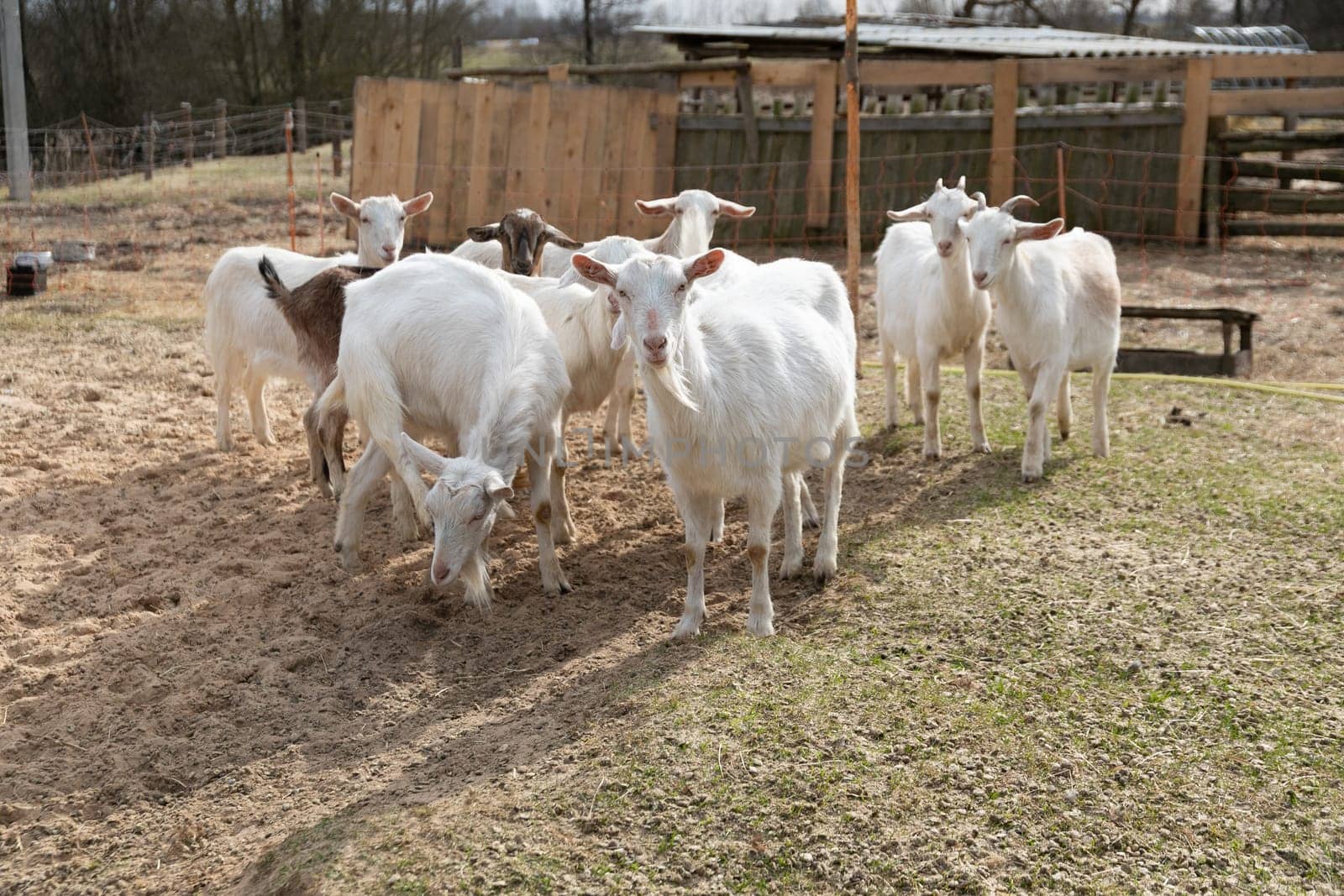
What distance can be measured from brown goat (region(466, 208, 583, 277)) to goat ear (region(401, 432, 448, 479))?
244cm

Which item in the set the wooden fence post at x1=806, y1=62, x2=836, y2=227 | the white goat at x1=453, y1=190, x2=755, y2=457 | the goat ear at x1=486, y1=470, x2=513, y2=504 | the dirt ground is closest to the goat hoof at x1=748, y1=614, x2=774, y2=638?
the dirt ground

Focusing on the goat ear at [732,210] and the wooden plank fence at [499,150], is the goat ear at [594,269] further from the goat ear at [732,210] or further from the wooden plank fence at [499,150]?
the wooden plank fence at [499,150]

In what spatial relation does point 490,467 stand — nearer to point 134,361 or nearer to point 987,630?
point 987,630

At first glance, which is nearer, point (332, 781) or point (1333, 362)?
point (332, 781)

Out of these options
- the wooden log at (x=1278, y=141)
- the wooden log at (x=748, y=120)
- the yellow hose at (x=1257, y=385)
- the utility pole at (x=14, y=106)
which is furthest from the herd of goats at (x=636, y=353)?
the utility pole at (x=14, y=106)

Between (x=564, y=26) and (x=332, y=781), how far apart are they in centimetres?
3419

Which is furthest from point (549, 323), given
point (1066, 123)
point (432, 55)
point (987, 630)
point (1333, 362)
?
point (432, 55)

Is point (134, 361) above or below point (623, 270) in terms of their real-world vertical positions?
below

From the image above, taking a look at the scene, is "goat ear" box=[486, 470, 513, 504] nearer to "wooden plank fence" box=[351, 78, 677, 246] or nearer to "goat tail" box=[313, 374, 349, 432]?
"goat tail" box=[313, 374, 349, 432]

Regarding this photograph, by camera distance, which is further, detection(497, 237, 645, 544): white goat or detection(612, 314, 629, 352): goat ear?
detection(497, 237, 645, 544): white goat

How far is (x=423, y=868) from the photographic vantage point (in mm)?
3504

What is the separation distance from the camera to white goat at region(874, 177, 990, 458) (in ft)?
22.7

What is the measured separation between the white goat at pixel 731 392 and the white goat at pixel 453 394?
2.24 ft

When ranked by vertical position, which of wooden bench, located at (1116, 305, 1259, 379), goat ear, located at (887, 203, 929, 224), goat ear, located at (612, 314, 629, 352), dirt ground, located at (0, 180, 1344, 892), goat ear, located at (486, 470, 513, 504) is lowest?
dirt ground, located at (0, 180, 1344, 892)
